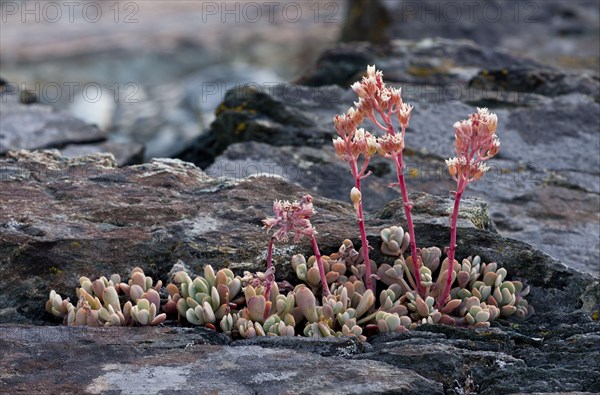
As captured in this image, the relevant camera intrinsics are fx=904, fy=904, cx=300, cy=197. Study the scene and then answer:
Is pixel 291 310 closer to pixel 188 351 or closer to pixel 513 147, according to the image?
pixel 188 351

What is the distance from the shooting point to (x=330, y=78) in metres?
9.59

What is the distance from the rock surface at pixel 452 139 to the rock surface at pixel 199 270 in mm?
983

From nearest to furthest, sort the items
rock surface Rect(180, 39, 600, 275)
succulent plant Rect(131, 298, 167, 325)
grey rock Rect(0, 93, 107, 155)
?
succulent plant Rect(131, 298, 167, 325), rock surface Rect(180, 39, 600, 275), grey rock Rect(0, 93, 107, 155)

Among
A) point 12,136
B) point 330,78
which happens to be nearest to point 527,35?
point 330,78

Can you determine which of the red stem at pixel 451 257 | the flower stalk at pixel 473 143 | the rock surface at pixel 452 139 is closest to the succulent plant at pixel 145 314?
the red stem at pixel 451 257

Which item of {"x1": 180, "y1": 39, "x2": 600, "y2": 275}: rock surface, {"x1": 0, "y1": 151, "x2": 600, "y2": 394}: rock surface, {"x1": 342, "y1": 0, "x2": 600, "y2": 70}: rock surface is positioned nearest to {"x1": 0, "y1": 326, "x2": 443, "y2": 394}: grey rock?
{"x1": 0, "y1": 151, "x2": 600, "y2": 394}: rock surface

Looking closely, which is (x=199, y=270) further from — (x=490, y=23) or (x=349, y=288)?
(x=490, y=23)

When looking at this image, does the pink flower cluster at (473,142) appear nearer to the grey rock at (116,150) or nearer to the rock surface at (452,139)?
the rock surface at (452,139)

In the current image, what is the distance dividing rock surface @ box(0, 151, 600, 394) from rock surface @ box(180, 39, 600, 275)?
3.23 feet

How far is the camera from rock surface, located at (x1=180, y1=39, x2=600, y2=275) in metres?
6.97

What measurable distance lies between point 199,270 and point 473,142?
177 centimetres

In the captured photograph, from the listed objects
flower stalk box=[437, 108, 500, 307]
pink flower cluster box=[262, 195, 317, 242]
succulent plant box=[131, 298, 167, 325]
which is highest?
flower stalk box=[437, 108, 500, 307]

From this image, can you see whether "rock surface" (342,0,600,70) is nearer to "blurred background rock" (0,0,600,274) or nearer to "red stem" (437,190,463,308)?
"blurred background rock" (0,0,600,274)

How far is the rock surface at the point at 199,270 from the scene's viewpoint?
4098mm
